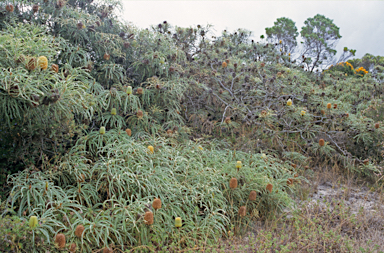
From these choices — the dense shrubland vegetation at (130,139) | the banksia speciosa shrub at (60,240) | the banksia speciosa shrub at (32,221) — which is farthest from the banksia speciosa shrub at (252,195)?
the banksia speciosa shrub at (32,221)

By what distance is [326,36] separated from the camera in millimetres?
7910

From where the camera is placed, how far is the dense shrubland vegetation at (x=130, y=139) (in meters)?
2.10

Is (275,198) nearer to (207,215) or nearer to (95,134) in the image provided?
(207,215)

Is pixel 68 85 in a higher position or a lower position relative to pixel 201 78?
lower

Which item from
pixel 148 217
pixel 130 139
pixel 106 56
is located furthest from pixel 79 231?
pixel 106 56

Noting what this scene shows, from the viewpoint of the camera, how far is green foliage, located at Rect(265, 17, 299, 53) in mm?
8016

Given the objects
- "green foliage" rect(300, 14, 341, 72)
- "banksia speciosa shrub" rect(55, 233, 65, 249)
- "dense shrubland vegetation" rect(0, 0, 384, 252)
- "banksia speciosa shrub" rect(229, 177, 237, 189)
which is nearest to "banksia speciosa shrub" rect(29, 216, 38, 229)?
"dense shrubland vegetation" rect(0, 0, 384, 252)

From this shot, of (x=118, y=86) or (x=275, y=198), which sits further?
(x=118, y=86)

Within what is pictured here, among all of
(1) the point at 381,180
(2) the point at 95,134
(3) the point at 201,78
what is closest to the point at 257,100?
(3) the point at 201,78

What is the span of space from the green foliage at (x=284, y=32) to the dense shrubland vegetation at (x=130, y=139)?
274 centimetres

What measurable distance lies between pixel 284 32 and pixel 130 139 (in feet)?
21.7

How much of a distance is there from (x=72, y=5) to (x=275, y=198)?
11.9 feet

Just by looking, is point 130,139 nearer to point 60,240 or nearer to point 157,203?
point 157,203

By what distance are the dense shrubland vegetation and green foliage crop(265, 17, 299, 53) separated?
2.74 meters
